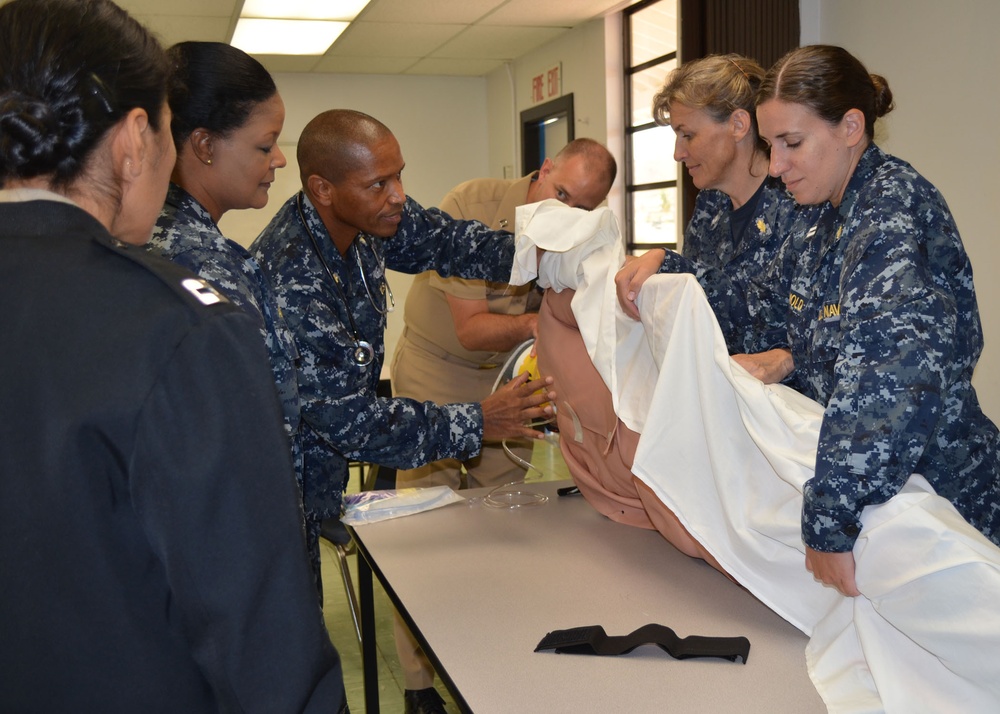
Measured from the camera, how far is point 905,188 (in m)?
1.39

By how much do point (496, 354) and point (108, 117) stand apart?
2.27m

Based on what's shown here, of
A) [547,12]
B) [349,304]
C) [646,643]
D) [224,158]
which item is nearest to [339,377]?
[349,304]

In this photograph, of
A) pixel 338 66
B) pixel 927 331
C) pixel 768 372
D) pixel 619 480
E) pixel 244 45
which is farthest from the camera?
pixel 338 66

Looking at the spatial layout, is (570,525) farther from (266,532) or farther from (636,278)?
(266,532)

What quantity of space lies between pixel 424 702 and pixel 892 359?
1.76 metres

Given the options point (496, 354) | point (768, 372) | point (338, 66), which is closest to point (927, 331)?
point (768, 372)

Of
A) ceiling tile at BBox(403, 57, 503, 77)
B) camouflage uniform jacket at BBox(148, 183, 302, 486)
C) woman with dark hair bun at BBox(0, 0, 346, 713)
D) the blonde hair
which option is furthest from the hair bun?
ceiling tile at BBox(403, 57, 503, 77)

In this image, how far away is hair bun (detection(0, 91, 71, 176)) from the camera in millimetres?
792

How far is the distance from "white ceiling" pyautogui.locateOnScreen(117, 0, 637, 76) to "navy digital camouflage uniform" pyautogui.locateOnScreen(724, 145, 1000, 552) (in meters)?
5.18

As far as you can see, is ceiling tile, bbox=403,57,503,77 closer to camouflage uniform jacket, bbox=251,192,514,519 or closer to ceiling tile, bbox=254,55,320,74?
ceiling tile, bbox=254,55,320,74

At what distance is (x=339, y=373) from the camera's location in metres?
2.00

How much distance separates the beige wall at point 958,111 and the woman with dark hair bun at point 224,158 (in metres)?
2.69

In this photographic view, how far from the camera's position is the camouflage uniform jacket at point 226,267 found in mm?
1273

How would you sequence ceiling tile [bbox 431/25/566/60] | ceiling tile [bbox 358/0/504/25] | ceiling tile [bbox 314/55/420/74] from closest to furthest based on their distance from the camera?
ceiling tile [bbox 358/0/504/25], ceiling tile [bbox 431/25/566/60], ceiling tile [bbox 314/55/420/74]
